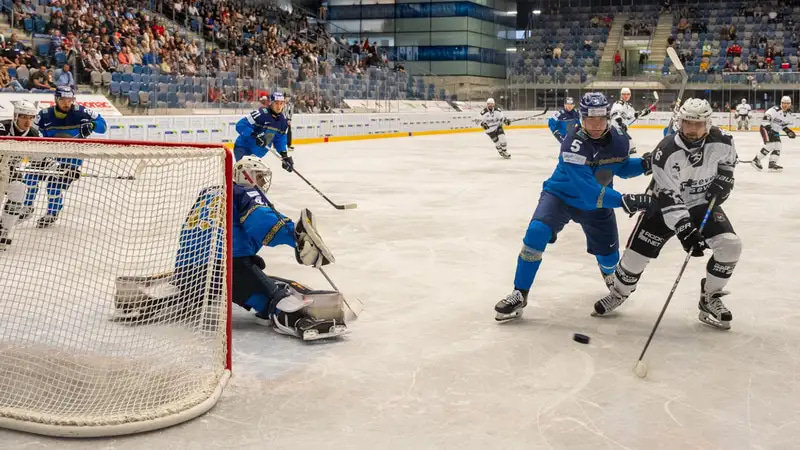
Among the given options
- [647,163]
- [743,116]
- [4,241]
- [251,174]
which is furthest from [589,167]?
[743,116]

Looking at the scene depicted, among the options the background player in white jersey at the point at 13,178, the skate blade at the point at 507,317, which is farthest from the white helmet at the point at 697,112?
the background player in white jersey at the point at 13,178

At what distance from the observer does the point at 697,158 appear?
13.0 ft

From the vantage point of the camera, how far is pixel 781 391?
130 inches

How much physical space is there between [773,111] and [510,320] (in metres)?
10.5

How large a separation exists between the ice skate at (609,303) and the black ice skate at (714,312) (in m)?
0.39

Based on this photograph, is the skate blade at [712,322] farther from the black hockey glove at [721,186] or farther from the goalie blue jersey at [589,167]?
the goalie blue jersey at [589,167]

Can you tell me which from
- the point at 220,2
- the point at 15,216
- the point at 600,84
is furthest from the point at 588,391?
the point at 600,84

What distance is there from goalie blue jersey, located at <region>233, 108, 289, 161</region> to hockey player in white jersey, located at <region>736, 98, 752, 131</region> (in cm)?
1881

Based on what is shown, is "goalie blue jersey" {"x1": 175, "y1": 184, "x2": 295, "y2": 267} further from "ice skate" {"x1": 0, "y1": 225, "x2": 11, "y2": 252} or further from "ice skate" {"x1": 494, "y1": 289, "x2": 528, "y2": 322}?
"ice skate" {"x1": 494, "y1": 289, "x2": 528, "y2": 322}

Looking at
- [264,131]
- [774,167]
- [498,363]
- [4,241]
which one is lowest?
[498,363]

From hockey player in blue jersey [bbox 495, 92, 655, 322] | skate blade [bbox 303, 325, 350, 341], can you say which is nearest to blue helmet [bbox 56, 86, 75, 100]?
skate blade [bbox 303, 325, 350, 341]

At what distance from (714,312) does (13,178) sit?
3405 mm

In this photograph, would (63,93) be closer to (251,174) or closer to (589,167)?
(251,174)

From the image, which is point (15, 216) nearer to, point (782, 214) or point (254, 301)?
point (254, 301)
